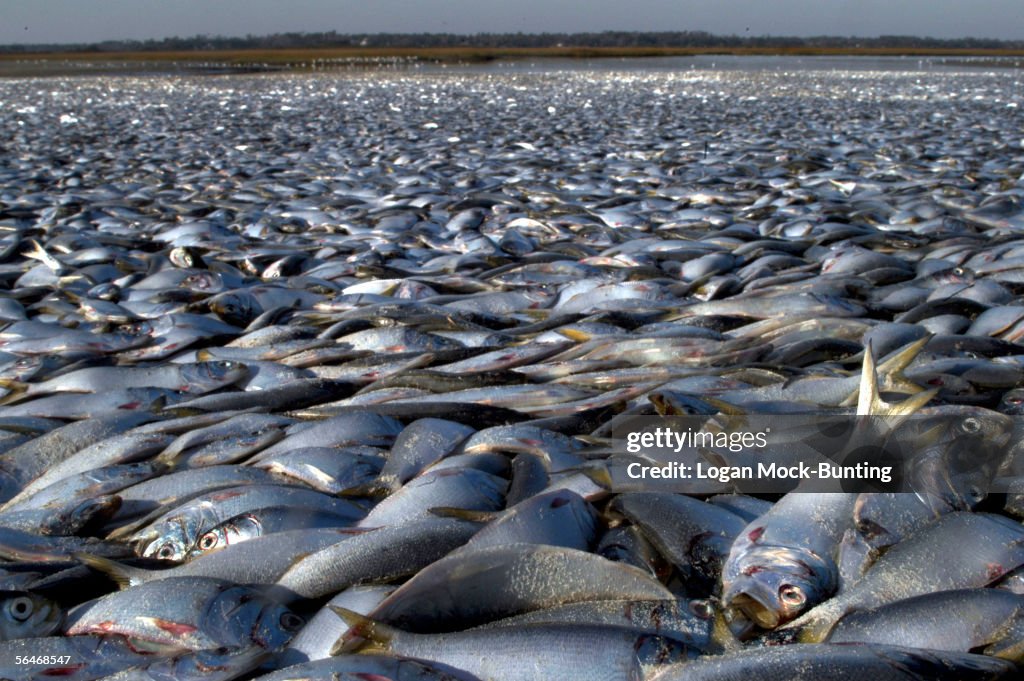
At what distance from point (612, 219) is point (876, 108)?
14.0 m

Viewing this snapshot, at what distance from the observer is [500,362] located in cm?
399

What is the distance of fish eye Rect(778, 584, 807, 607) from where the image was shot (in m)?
2.07

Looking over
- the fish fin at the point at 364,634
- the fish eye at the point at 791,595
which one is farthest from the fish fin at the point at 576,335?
the fish fin at the point at 364,634

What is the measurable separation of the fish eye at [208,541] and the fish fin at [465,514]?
0.68 metres

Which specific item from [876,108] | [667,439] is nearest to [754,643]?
[667,439]

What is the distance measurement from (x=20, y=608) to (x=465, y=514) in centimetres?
118

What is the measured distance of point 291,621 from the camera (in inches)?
88.2

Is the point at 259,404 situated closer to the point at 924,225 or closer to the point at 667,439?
the point at 667,439

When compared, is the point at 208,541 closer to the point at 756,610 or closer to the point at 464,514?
the point at 464,514

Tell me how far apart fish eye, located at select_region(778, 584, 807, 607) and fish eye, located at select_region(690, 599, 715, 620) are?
0.17 m

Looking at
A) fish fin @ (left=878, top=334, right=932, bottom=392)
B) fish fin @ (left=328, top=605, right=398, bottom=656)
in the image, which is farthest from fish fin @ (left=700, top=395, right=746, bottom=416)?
fish fin @ (left=328, top=605, right=398, bottom=656)

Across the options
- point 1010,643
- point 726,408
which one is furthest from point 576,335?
point 1010,643

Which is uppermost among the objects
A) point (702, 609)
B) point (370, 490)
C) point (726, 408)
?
point (726, 408)

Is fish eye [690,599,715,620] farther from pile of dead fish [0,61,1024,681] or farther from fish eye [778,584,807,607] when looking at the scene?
fish eye [778,584,807,607]
